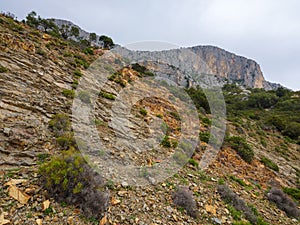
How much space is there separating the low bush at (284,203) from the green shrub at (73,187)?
6.54m

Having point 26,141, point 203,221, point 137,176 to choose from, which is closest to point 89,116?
point 26,141

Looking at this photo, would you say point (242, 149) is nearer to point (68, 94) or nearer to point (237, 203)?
point (237, 203)

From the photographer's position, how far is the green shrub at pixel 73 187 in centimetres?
373

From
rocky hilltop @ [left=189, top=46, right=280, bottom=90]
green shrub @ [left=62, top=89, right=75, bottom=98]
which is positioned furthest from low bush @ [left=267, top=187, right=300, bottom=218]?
rocky hilltop @ [left=189, top=46, right=280, bottom=90]

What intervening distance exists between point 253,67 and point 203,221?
150 meters

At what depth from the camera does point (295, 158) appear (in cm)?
1458

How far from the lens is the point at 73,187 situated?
389 centimetres

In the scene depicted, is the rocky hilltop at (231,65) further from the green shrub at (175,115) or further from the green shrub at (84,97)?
the green shrub at (84,97)

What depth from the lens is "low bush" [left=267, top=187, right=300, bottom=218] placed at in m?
6.37

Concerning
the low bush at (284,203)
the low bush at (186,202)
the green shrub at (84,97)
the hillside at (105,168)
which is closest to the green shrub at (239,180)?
the hillside at (105,168)

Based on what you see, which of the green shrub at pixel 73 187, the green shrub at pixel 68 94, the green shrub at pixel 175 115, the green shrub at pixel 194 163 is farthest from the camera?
the green shrub at pixel 175 115

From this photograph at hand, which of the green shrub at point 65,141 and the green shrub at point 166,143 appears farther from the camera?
the green shrub at point 166,143

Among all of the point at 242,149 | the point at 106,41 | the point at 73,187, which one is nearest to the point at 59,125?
the point at 73,187

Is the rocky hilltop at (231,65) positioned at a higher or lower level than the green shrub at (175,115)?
higher
